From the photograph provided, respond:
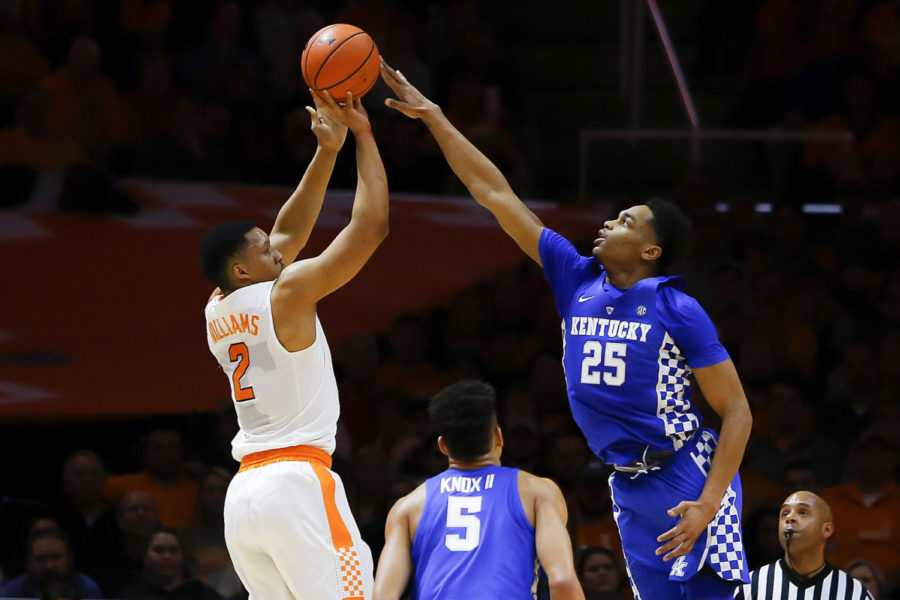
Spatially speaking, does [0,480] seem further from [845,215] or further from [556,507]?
[845,215]

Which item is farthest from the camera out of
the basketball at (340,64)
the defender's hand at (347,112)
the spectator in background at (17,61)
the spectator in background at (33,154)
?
the spectator in background at (17,61)

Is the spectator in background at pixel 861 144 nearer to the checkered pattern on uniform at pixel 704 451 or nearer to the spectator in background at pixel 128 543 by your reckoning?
the checkered pattern on uniform at pixel 704 451

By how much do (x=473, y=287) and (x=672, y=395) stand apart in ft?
13.4

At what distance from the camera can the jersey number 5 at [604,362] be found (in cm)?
448

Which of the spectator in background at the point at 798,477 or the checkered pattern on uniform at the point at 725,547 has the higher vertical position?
the spectator in background at the point at 798,477

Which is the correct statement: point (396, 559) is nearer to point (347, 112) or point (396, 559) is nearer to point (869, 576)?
point (347, 112)

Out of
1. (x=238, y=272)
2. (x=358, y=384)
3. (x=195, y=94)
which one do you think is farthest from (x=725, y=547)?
(x=195, y=94)

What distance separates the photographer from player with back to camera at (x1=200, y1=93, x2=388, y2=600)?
442cm

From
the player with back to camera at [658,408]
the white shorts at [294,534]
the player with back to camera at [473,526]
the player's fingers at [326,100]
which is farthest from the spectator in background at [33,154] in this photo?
the player with back to camera at [473,526]

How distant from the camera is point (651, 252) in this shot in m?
4.60

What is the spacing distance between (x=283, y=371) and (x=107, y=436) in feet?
11.9

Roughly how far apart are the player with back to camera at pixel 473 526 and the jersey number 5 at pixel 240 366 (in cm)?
79

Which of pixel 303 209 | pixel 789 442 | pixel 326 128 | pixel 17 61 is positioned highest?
pixel 17 61

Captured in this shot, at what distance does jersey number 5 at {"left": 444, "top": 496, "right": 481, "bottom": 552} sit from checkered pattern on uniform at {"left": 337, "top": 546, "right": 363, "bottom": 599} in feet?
1.78
